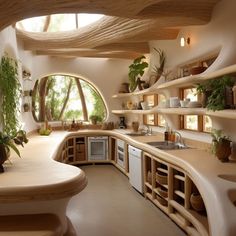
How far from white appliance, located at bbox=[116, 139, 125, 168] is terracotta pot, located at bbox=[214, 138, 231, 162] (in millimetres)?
2924

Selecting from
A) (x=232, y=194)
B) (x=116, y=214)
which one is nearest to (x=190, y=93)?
(x=116, y=214)

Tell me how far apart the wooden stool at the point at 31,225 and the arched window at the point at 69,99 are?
5.62 meters

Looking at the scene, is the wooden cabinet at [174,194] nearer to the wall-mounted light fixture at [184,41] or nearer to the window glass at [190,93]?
the window glass at [190,93]

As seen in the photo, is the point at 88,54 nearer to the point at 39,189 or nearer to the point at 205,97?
the point at 205,97

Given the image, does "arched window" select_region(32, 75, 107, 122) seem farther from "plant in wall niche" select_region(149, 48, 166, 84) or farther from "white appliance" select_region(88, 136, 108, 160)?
"plant in wall niche" select_region(149, 48, 166, 84)

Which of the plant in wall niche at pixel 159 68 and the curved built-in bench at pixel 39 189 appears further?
the plant in wall niche at pixel 159 68

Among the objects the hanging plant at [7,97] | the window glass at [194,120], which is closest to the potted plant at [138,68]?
the window glass at [194,120]

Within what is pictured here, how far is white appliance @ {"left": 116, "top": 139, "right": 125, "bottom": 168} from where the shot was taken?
19.6ft

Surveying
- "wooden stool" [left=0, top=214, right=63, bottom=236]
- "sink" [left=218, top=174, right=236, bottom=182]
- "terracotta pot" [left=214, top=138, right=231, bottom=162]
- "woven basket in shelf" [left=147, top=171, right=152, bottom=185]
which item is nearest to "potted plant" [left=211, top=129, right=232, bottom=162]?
"terracotta pot" [left=214, top=138, right=231, bottom=162]

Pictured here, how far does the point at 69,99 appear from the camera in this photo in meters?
8.32

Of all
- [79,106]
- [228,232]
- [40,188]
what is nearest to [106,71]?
[79,106]

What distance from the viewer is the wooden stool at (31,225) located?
6.69 feet

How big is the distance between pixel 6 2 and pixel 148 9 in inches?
58.8

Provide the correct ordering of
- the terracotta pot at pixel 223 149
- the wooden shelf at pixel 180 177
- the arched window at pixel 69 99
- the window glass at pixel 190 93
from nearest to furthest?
A: the terracotta pot at pixel 223 149 → the wooden shelf at pixel 180 177 → the window glass at pixel 190 93 → the arched window at pixel 69 99
